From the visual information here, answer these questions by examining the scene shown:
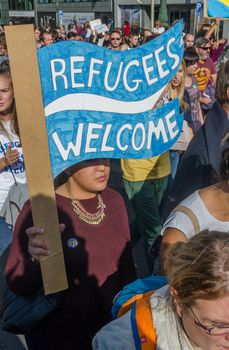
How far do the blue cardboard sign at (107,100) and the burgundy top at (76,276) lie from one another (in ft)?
0.88

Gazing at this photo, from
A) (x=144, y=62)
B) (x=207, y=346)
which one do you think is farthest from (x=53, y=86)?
(x=207, y=346)

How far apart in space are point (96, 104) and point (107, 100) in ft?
0.15

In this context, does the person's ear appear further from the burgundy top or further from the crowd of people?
the burgundy top

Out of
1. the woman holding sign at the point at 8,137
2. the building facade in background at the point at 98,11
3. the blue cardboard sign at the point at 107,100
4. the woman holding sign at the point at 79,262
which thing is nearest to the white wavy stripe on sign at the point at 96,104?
the blue cardboard sign at the point at 107,100

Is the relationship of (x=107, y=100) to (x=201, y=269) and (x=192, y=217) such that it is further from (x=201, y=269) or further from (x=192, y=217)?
(x=201, y=269)

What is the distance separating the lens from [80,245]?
1.92 metres

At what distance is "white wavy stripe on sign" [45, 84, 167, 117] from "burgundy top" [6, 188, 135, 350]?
15.1 inches

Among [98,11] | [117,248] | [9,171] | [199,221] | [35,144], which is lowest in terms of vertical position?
[98,11]

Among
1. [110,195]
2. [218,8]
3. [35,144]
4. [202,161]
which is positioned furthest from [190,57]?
[35,144]

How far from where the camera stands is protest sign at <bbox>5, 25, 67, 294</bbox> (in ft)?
5.19

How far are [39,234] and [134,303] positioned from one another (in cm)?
45

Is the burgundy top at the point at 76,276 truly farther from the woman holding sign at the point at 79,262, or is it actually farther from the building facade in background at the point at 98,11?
the building facade in background at the point at 98,11

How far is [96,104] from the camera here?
1.82m

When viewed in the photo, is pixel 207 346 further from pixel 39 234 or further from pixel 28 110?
pixel 28 110
